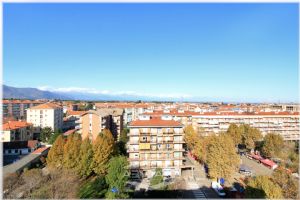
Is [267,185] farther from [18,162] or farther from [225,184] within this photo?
[18,162]

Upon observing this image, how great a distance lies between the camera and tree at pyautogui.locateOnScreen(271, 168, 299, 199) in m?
5.79

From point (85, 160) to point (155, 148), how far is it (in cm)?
237

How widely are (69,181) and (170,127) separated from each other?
13.9 feet

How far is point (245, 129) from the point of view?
12938mm

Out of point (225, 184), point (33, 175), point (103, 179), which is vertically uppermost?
point (33, 175)

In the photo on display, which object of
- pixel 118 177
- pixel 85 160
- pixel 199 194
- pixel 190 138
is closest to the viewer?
pixel 118 177

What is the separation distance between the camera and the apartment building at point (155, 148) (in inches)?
344

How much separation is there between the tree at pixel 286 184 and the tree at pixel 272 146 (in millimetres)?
5022

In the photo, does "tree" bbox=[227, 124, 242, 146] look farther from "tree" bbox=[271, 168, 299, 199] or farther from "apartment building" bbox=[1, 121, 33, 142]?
"apartment building" bbox=[1, 121, 33, 142]

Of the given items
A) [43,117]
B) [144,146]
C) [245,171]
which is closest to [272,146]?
[245,171]

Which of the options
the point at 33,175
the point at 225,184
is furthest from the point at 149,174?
the point at 33,175

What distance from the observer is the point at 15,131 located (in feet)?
44.0

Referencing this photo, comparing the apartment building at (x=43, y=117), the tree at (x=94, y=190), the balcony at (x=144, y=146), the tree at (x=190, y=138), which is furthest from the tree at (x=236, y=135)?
the apartment building at (x=43, y=117)

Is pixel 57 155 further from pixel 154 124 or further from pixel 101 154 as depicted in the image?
pixel 154 124
